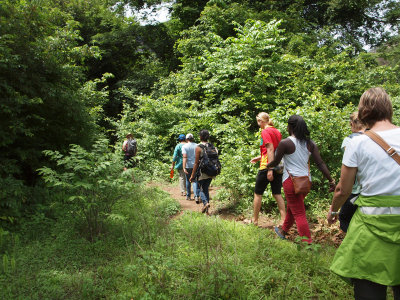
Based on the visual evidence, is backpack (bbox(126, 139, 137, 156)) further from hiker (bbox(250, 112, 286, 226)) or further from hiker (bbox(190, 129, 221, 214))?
hiker (bbox(250, 112, 286, 226))

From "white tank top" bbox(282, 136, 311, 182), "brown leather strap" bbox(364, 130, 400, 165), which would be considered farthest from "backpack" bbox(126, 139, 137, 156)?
"brown leather strap" bbox(364, 130, 400, 165)

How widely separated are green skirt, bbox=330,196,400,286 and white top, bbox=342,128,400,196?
0.06 metres

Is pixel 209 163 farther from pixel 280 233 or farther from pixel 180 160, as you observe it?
pixel 180 160

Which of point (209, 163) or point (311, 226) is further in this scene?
point (209, 163)

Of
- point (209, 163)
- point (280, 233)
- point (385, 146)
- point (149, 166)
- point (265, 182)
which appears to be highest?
point (385, 146)

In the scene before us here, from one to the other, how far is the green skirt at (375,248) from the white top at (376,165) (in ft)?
0.20

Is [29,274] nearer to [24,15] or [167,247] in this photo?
[167,247]

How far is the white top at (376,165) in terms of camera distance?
1720 mm

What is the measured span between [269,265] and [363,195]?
77.9 inches

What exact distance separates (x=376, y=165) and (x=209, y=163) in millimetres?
3966

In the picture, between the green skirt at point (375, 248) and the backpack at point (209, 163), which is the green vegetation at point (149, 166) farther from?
the green skirt at point (375, 248)

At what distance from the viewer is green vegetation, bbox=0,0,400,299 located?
3188 mm

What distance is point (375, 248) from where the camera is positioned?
5.66 feet

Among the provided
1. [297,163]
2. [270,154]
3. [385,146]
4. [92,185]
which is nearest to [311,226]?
[270,154]
